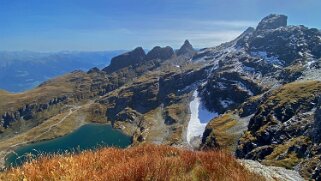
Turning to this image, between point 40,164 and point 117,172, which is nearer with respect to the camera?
point 117,172

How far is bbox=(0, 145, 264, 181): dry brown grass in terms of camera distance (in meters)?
9.08

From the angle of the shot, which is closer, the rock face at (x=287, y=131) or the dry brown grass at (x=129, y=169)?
the dry brown grass at (x=129, y=169)

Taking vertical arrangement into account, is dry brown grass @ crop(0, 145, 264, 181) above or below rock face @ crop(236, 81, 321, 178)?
above

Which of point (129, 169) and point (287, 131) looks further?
Result: point (287, 131)

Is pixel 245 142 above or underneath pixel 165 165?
underneath

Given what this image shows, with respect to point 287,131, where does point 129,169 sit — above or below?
above

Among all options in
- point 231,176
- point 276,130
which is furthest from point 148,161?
point 276,130

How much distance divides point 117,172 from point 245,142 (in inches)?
6296

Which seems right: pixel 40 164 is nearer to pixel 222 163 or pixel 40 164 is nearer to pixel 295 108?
pixel 222 163

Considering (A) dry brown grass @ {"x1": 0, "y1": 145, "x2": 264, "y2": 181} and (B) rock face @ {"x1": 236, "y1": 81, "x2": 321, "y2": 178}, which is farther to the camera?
(B) rock face @ {"x1": 236, "y1": 81, "x2": 321, "y2": 178}

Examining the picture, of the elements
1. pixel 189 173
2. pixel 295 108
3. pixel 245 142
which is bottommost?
pixel 245 142

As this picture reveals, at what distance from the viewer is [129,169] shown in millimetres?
9297

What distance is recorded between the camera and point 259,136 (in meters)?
158

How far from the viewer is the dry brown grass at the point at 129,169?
9078mm
